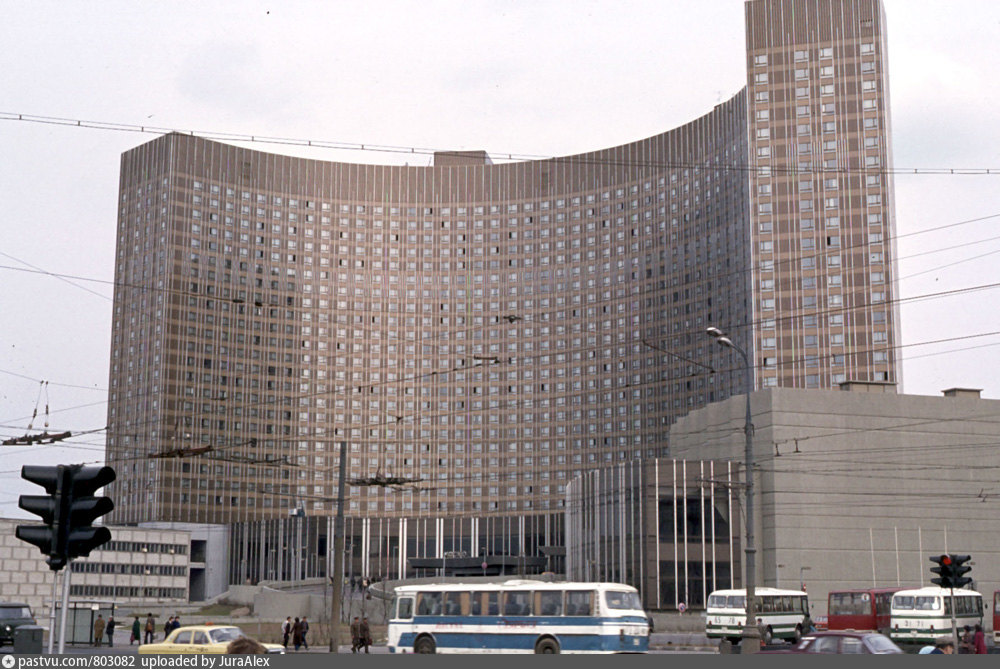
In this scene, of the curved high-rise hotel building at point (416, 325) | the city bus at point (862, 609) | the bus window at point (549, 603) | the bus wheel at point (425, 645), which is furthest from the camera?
the curved high-rise hotel building at point (416, 325)

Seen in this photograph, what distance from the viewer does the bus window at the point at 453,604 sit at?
133 feet

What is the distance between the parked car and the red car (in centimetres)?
3145

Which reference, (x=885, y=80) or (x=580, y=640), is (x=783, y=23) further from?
(x=580, y=640)

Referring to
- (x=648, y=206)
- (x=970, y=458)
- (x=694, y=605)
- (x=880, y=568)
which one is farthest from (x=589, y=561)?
(x=648, y=206)

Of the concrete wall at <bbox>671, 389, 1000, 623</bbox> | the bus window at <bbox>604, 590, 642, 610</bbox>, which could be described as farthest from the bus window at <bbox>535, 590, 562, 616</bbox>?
the concrete wall at <bbox>671, 389, 1000, 623</bbox>

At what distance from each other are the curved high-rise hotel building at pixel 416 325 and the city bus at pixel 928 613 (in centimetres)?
7932

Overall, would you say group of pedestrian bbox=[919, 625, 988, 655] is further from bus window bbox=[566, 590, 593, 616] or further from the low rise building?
the low rise building

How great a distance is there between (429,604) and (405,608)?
1.23 meters

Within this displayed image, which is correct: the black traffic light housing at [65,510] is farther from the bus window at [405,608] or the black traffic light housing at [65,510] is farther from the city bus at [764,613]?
the city bus at [764,613]

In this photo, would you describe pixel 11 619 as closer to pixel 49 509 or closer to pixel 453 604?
pixel 453 604

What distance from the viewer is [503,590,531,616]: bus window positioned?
3900 centimetres

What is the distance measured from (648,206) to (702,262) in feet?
51.4

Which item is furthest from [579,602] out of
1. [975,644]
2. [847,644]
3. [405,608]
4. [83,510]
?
[83,510]

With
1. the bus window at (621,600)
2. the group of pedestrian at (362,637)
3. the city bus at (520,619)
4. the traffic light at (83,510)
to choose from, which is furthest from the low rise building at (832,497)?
the traffic light at (83,510)
